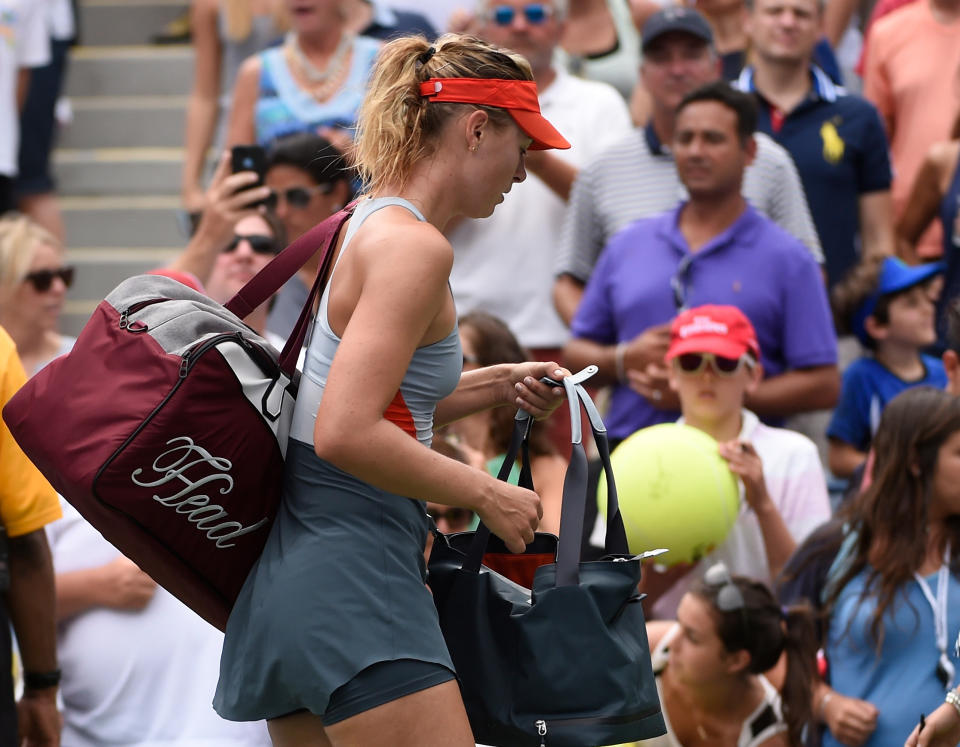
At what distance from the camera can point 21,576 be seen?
336 centimetres

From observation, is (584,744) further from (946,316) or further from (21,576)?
(946,316)

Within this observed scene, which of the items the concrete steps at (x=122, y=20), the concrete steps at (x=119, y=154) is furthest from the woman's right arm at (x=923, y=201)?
the concrete steps at (x=122, y=20)

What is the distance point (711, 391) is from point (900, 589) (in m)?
0.89

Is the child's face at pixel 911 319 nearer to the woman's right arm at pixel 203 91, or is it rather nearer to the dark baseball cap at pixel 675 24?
the dark baseball cap at pixel 675 24

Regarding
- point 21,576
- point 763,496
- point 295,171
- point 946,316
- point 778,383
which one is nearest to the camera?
point 21,576

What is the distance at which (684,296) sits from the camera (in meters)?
4.84

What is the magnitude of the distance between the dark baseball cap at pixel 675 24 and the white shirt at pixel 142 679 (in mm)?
2817

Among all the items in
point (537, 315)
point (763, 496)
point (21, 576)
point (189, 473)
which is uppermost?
point (189, 473)

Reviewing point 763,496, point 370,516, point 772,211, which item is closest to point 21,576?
point 370,516

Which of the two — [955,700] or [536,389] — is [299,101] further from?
[955,700]

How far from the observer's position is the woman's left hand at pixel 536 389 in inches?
112

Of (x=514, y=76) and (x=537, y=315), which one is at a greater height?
(x=514, y=76)

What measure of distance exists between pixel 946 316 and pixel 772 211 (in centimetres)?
68

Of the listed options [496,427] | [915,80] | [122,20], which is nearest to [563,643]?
[496,427]
